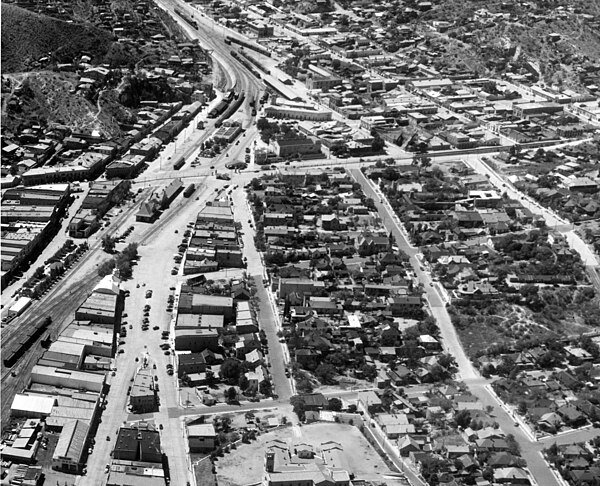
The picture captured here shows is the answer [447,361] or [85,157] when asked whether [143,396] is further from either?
[85,157]

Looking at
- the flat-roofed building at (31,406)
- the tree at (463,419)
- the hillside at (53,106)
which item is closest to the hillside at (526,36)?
the hillside at (53,106)

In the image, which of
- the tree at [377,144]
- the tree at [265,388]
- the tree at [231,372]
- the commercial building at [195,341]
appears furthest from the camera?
the tree at [377,144]

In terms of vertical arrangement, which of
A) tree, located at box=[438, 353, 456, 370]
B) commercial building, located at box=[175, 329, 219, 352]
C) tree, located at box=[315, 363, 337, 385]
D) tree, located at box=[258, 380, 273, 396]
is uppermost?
tree, located at box=[438, 353, 456, 370]

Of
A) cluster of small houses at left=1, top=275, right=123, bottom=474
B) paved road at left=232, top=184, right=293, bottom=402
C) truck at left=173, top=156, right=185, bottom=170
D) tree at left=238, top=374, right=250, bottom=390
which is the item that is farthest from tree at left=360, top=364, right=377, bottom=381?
truck at left=173, top=156, right=185, bottom=170

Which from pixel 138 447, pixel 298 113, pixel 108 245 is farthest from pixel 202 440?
pixel 298 113

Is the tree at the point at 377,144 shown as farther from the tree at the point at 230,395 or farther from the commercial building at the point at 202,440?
the commercial building at the point at 202,440

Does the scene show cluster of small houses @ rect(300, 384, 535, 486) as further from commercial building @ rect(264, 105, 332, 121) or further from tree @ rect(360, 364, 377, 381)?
commercial building @ rect(264, 105, 332, 121)

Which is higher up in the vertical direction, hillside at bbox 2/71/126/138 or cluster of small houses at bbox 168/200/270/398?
hillside at bbox 2/71/126/138

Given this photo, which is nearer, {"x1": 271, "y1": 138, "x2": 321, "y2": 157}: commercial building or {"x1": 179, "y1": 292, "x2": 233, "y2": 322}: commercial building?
{"x1": 179, "y1": 292, "x2": 233, "y2": 322}: commercial building

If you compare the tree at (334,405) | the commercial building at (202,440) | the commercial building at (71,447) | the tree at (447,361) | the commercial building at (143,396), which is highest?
the tree at (447,361)
